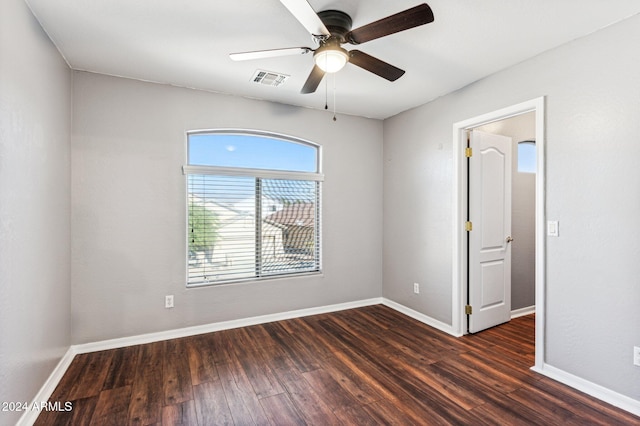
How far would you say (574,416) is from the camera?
1984 mm

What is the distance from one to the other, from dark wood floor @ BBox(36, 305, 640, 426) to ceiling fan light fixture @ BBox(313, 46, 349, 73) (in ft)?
7.42

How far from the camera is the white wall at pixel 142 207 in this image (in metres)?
2.86

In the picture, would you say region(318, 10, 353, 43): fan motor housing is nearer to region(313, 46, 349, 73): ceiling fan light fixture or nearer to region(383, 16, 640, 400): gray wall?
region(313, 46, 349, 73): ceiling fan light fixture

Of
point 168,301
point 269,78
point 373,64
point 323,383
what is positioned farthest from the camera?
point 168,301

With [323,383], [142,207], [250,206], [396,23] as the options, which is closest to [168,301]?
[142,207]

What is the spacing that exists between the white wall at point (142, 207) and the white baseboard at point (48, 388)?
0.75ft

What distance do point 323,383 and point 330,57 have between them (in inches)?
91.2

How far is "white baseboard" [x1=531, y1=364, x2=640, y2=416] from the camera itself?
6.64 ft

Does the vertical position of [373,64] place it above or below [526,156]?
above

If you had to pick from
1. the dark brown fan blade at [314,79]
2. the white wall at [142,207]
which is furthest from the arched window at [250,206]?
the dark brown fan blade at [314,79]

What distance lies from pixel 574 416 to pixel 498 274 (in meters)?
1.73

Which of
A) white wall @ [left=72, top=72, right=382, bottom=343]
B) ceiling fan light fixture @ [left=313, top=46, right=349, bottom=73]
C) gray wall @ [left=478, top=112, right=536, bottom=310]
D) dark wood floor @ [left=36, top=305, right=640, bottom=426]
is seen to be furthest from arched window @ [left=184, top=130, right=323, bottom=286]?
gray wall @ [left=478, top=112, right=536, bottom=310]

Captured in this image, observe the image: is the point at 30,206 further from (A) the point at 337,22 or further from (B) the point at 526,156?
(B) the point at 526,156

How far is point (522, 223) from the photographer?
12.9 feet
